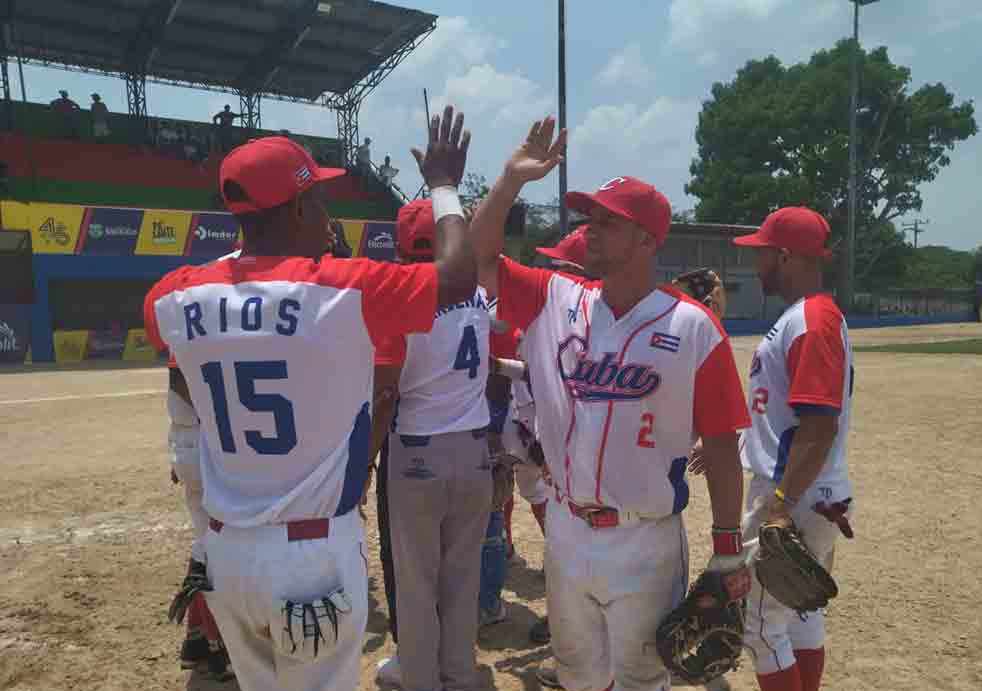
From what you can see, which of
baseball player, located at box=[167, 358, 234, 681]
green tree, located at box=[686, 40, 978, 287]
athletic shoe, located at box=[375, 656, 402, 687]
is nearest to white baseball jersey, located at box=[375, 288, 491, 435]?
baseball player, located at box=[167, 358, 234, 681]

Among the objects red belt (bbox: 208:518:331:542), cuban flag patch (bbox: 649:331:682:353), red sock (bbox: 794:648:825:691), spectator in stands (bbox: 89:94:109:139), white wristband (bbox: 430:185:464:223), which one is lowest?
red sock (bbox: 794:648:825:691)

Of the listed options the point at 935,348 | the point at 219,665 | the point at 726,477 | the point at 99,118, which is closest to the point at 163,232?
the point at 99,118

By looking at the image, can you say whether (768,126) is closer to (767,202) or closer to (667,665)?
(767,202)

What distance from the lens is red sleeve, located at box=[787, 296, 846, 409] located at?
Answer: 8.61 ft

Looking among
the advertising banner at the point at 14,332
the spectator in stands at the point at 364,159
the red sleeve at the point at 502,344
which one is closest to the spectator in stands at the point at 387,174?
the spectator in stands at the point at 364,159

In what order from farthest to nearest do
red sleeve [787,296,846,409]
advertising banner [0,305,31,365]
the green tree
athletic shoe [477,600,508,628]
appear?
the green tree, advertising banner [0,305,31,365], athletic shoe [477,600,508,628], red sleeve [787,296,846,409]

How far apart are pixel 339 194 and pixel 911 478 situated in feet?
91.8

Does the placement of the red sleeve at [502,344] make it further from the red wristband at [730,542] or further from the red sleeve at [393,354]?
the red wristband at [730,542]

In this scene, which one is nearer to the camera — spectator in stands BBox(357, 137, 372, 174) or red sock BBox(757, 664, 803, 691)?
red sock BBox(757, 664, 803, 691)

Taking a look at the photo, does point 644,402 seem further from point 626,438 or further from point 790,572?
point 790,572

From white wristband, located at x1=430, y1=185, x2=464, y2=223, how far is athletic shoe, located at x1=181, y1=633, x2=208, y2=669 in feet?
9.33

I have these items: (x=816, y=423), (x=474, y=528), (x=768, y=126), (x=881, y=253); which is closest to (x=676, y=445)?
(x=816, y=423)

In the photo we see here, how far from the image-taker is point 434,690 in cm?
311

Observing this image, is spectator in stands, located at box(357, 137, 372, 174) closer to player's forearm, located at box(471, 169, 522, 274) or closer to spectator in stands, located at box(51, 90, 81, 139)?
spectator in stands, located at box(51, 90, 81, 139)
